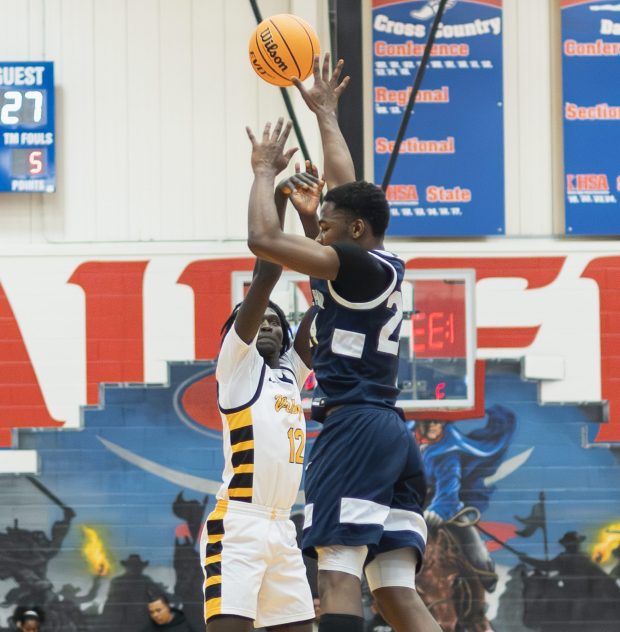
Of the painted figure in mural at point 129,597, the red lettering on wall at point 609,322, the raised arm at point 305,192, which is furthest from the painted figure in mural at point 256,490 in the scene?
the red lettering on wall at point 609,322

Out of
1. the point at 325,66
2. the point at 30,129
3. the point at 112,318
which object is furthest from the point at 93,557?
the point at 325,66

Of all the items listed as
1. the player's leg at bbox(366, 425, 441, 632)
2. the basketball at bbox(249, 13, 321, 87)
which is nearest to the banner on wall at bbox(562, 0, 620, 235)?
the basketball at bbox(249, 13, 321, 87)

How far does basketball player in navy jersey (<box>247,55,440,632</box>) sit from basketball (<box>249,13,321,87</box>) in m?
1.72

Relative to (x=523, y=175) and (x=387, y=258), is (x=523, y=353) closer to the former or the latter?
(x=523, y=175)

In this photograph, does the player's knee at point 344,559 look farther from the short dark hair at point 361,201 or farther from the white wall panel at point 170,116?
the white wall panel at point 170,116

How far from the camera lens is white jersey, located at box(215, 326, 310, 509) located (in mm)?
5699

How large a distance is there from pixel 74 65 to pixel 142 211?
4.32ft

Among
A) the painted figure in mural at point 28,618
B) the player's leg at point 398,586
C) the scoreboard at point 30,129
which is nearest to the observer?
the player's leg at point 398,586

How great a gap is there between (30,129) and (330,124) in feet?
16.9

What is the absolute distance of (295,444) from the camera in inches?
232

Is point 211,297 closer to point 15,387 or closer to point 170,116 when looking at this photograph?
point 170,116

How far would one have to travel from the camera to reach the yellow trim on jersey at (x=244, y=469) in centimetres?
571

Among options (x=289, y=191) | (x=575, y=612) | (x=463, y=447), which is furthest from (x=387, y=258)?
(x=575, y=612)

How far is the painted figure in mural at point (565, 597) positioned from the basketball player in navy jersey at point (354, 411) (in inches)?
207
